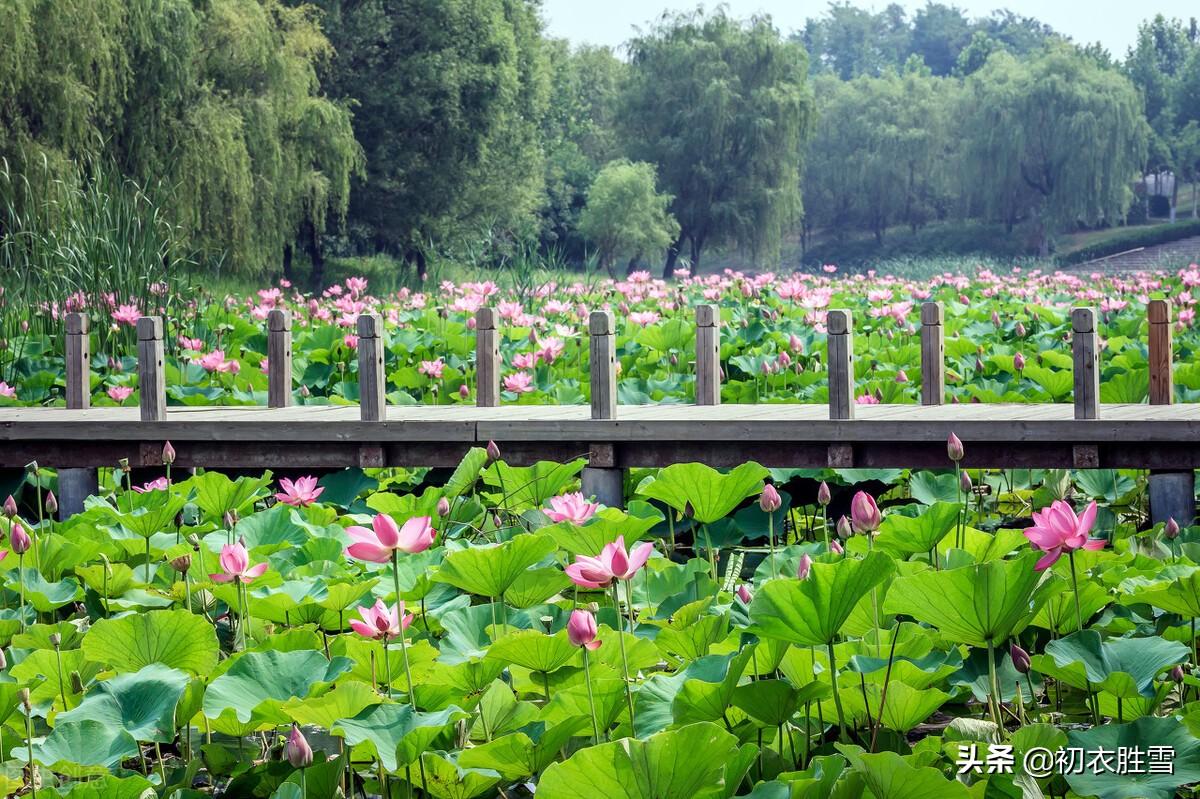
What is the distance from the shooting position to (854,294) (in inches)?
533

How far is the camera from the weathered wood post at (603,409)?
17.4ft

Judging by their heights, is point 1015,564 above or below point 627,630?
above

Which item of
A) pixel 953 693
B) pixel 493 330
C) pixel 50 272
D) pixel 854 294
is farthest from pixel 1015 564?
pixel 854 294

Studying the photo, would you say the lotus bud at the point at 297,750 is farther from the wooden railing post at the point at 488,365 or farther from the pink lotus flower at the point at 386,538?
the wooden railing post at the point at 488,365

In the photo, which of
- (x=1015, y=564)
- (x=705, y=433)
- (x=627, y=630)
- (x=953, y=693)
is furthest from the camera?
(x=705, y=433)

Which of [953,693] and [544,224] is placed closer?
[953,693]

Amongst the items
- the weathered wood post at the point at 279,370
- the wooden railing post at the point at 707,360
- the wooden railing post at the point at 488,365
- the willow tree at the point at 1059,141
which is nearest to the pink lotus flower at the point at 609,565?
the wooden railing post at the point at 488,365

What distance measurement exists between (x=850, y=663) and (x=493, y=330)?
4.34 m

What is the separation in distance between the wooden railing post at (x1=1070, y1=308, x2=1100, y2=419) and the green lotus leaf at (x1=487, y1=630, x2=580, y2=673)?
11.0 feet

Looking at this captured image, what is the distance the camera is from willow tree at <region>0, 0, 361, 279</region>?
13086 mm

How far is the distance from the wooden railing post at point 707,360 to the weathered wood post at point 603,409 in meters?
1.16

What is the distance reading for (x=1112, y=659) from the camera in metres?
2.05

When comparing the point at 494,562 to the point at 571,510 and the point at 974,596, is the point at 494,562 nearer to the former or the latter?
the point at 571,510

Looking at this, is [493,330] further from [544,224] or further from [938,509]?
[544,224]
